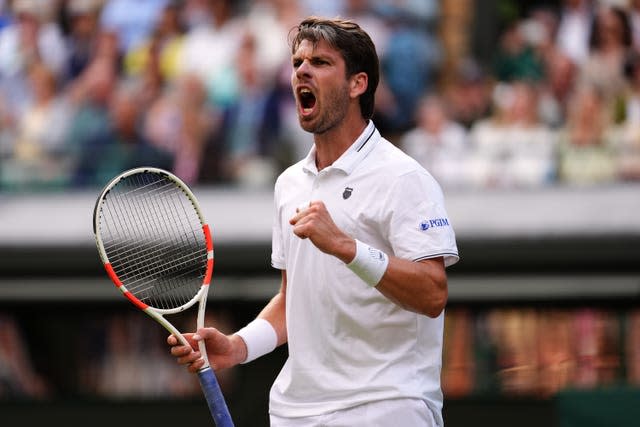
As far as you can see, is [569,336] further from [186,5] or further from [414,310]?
[414,310]

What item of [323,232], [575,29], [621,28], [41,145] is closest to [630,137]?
[621,28]

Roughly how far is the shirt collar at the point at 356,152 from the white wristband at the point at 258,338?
→ 59 cm

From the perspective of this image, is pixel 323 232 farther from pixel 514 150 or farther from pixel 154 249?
pixel 514 150

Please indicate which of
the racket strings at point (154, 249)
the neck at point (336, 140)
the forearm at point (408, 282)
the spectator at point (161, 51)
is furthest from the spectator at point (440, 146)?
the forearm at point (408, 282)

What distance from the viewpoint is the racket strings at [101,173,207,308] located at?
4911 millimetres

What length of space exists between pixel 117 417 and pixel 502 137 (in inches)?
145

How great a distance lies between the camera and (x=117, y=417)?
1012 cm

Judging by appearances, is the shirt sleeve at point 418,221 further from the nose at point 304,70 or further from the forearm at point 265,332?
the forearm at point 265,332

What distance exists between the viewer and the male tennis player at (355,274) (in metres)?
4.05

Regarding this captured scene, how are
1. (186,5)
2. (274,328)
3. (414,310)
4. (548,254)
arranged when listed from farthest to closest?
1. (186,5)
2. (548,254)
3. (274,328)
4. (414,310)

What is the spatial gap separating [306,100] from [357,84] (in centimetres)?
18

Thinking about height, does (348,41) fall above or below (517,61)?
above

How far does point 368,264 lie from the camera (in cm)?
388

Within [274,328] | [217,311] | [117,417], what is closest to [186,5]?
[217,311]
